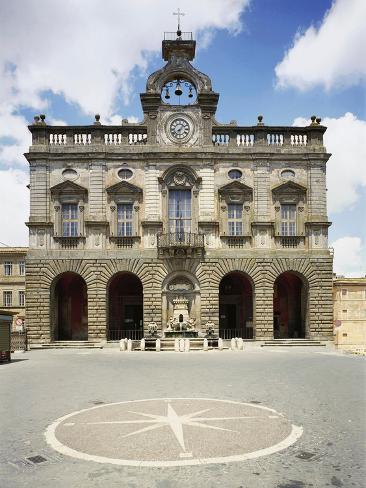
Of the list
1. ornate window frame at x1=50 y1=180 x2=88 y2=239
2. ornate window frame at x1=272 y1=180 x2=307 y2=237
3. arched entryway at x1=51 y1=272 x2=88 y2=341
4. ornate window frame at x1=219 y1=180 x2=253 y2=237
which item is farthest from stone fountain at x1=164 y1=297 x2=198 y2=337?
ornate window frame at x1=50 y1=180 x2=88 y2=239

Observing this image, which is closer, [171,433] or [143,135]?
[171,433]

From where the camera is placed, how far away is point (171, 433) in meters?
9.31

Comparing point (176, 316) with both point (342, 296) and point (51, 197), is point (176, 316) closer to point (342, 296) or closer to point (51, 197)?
point (51, 197)

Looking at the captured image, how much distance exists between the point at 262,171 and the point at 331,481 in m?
28.7

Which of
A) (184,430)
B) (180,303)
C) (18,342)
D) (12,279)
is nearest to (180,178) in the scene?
(180,303)

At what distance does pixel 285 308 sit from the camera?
36594 millimetres

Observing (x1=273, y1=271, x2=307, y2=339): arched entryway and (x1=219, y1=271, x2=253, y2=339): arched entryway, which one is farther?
(x1=219, y1=271, x2=253, y2=339): arched entryway

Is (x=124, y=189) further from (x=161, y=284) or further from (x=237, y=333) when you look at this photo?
(x=237, y=333)

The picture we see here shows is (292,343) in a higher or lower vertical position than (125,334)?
lower

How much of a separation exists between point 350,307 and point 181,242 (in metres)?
27.2

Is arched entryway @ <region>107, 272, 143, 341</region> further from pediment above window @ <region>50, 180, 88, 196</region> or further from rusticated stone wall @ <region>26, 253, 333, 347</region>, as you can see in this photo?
pediment above window @ <region>50, 180, 88, 196</region>

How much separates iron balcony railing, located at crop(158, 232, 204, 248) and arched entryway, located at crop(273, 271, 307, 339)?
7.54 meters

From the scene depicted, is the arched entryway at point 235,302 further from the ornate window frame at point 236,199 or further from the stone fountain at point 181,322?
the stone fountain at point 181,322

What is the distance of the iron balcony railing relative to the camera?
1286 inches
